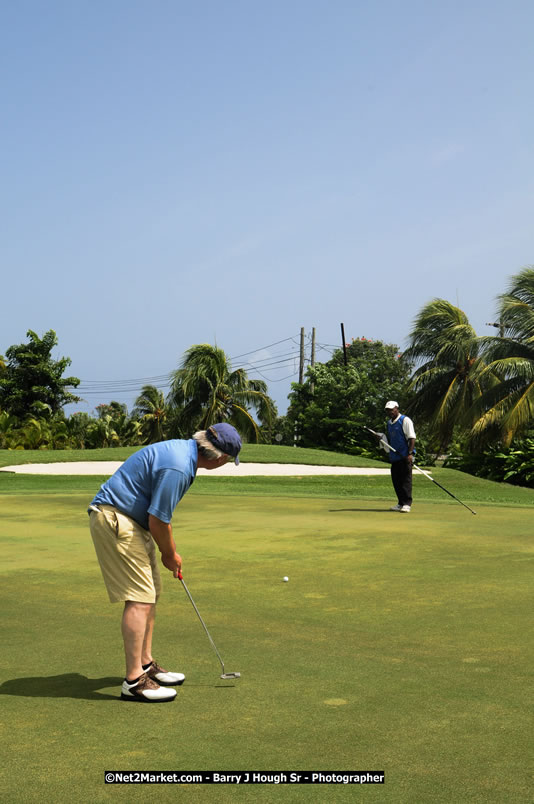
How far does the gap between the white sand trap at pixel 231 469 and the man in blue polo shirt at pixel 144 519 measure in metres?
21.9

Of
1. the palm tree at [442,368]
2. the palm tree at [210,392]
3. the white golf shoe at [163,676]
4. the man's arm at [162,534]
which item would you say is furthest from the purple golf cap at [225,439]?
the palm tree at [210,392]

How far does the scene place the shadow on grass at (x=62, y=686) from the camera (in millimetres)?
4961

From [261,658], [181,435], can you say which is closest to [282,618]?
[261,658]

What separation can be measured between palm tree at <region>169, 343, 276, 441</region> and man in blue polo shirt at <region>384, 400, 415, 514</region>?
27.4 m

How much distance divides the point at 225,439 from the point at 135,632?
4.10 feet

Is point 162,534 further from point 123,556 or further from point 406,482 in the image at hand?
point 406,482

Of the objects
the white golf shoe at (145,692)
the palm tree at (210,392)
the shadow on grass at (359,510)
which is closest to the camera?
the white golf shoe at (145,692)

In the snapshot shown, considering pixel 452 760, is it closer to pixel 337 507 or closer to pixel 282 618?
pixel 282 618

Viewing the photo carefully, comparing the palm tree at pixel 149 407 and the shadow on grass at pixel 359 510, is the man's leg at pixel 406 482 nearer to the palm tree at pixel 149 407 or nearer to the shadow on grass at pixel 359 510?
the shadow on grass at pixel 359 510

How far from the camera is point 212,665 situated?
562cm

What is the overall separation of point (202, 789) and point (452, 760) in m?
1.14

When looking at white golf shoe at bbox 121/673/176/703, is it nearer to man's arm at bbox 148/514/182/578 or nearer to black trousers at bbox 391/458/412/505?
man's arm at bbox 148/514/182/578

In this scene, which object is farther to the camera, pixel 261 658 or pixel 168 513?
pixel 261 658

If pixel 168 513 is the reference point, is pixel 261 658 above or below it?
below
